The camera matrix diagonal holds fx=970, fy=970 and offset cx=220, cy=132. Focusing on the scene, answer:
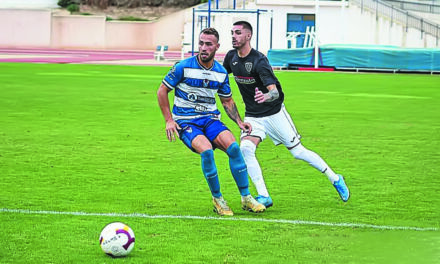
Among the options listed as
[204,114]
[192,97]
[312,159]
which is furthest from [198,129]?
[312,159]

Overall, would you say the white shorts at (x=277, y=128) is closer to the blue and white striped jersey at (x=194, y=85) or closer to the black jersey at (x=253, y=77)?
the black jersey at (x=253, y=77)

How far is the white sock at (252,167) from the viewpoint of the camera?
10.1 meters

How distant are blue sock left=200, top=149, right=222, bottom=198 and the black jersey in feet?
3.75

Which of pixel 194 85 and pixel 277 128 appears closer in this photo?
pixel 194 85

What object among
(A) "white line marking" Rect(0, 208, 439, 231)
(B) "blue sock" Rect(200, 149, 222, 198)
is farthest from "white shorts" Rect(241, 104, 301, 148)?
(A) "white line marking" Rect(0, 208, 439, 231)

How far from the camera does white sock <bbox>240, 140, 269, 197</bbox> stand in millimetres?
10109

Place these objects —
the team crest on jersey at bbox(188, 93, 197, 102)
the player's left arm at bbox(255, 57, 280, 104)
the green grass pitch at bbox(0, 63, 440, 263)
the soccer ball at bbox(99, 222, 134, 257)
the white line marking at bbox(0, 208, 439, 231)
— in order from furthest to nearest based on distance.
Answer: the player's left arm at bbox(255, 57, 280, 104)
the team crest on jersey at bbox(188, 93, 197, 102)
the white line marking at bbox(0, 208, 439, 231)
the green grass pitch at bbox(0, 63, 440, 263)
the soccer ball at bbox(99, 222, 134, 257)

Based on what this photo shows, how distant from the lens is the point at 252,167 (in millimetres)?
10180

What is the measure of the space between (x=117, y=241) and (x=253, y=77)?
10.6 ft

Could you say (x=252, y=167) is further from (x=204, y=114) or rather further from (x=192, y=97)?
(x=192, y=97)

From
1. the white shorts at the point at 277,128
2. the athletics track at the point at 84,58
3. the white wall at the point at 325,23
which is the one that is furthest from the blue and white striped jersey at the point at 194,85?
the white wall at the point at 325,23

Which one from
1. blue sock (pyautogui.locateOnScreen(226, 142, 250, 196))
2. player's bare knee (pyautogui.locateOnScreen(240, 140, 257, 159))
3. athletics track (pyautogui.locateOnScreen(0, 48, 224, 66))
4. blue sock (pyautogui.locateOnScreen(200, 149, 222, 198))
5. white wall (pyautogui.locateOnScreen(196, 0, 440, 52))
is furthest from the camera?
white wall (pyautogui.locateOnScreen(196, 0, 440, 52))

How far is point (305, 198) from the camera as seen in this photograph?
424 inches

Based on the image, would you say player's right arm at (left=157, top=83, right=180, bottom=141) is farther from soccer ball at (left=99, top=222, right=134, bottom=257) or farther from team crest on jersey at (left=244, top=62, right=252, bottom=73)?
soccer ball at (left=99, top=222, right=134, bottom=257)
